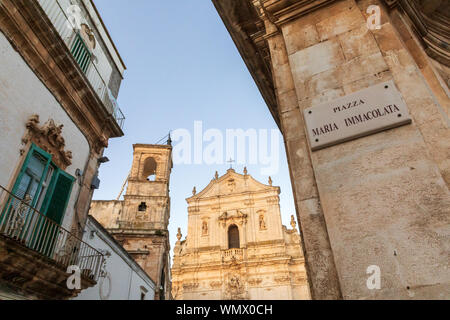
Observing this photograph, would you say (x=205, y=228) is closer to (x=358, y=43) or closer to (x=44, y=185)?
(x=44, y=185)

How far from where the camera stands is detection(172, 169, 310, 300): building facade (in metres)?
23.7

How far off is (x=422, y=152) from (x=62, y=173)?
7.79m

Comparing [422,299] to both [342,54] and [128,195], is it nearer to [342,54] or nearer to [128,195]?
[342,54]

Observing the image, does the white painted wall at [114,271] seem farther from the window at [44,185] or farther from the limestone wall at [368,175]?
the limestone wall at [368,175]

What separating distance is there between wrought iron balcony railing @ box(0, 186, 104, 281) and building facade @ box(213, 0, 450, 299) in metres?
4.87

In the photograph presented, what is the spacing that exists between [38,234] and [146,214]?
46.6 feet

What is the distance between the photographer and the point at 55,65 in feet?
25.4

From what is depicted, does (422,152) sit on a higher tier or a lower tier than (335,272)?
higher

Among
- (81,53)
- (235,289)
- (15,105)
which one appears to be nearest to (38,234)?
(15,105)

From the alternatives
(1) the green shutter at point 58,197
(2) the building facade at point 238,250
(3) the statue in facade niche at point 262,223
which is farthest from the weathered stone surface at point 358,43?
(3) the statue in facade niche at point 262,223

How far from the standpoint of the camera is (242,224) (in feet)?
89.0

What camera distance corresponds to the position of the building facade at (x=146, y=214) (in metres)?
18.2

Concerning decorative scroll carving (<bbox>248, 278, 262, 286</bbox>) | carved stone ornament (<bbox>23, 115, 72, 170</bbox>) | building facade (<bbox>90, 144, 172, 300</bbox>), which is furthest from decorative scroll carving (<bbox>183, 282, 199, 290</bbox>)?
carved stone ornament (<bbox>23, 115, 72, 170</bbox>)
